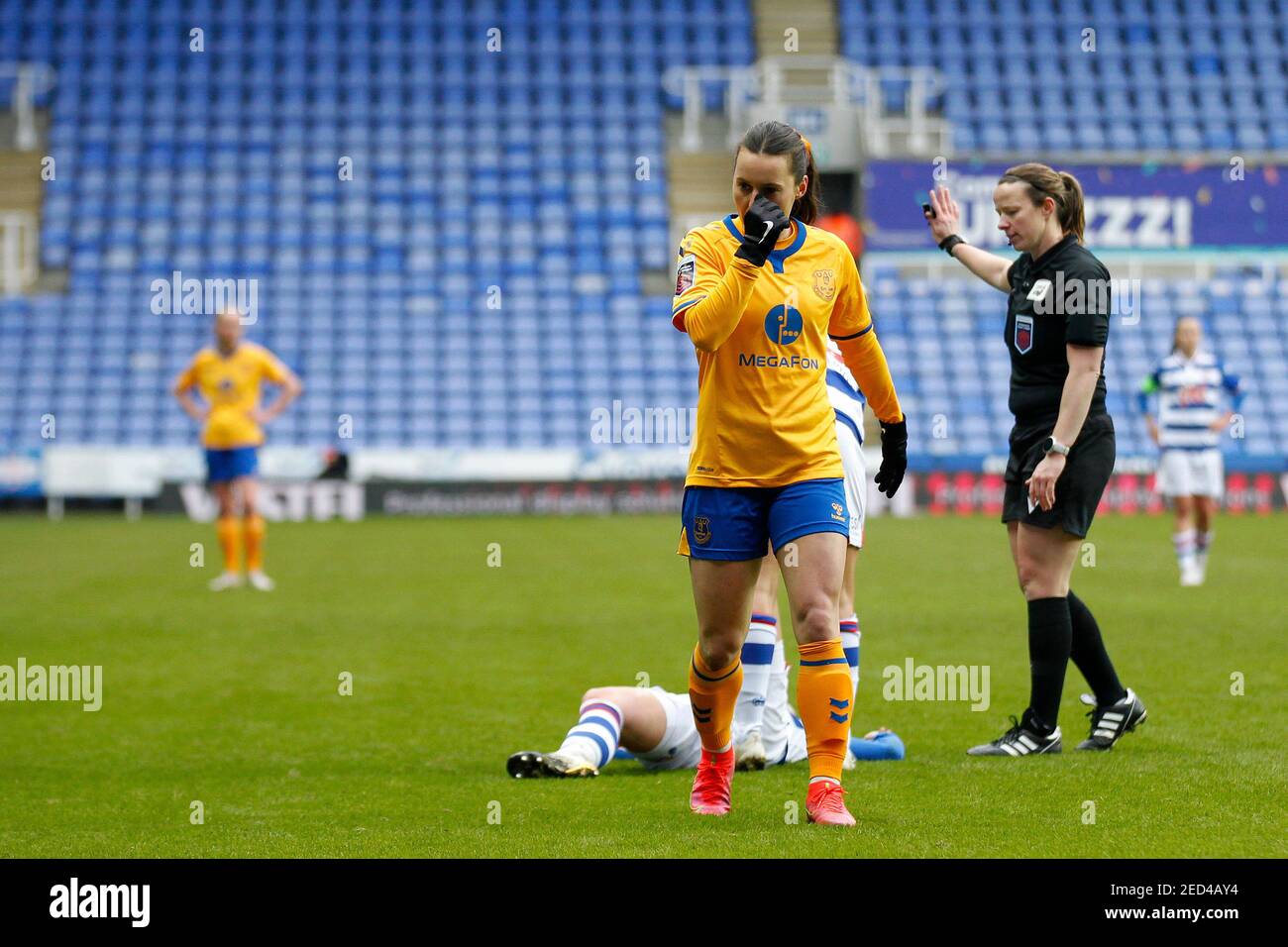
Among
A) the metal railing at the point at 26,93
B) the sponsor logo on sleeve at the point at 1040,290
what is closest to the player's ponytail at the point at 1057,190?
the sponsor logo on sleeve at the point at 1040,290

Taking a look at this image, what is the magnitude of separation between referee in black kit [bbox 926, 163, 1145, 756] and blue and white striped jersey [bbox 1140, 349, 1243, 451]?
27.8 ft

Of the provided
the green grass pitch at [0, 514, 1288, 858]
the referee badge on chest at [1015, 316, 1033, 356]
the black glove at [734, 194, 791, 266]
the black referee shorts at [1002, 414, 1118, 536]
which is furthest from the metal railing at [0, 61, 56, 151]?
the black glove at [734, 194, 791, 266]

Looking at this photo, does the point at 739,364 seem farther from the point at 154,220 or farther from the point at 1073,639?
the point at 154,220

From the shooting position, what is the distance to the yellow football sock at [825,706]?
491 centimetres

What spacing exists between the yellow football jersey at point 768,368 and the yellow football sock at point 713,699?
613 mm

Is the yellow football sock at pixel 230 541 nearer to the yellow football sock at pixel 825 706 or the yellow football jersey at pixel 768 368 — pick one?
the yellow football jersey at pixel 768 368

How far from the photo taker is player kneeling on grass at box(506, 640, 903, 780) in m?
5.84

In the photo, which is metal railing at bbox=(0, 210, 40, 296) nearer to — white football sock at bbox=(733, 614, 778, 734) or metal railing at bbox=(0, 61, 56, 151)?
metal railing at bbox=(0, 61, 56, 151)

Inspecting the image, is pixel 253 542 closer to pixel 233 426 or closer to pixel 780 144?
pixel 233 426

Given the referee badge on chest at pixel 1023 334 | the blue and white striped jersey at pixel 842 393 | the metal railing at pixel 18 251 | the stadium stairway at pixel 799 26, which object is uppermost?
the stadium stairway at pixel 799 26

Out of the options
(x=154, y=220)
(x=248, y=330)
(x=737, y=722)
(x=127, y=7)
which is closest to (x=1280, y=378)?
(x=248, y=330)

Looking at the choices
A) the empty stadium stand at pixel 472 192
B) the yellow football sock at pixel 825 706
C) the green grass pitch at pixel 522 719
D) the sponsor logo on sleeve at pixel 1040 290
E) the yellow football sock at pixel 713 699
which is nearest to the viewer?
the green grass pitch at pixel 522 719

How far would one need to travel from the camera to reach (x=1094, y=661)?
6.45 m
